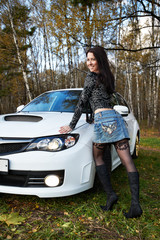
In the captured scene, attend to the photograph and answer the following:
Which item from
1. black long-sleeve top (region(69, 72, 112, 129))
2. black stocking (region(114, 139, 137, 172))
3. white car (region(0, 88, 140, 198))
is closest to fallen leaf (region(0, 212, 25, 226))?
white car (region(0, 88, 140, 198))

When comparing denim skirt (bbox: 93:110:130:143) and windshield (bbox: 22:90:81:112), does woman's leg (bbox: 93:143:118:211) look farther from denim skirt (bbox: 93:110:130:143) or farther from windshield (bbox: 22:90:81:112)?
windshield (bbox: 22:90:81:112)

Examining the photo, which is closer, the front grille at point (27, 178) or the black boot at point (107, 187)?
the front grille at point (27, 178)

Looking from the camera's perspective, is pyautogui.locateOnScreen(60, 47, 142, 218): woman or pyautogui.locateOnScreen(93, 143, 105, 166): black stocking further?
pyautogui.locateOnScreen(93, 143, 105, 166): black stocking

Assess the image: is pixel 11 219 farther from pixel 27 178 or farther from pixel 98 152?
pixel 98 152

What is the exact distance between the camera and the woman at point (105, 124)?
1.97 meters

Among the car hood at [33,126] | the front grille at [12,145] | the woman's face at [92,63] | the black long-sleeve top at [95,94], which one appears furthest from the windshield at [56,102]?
the front grille at [12,145]

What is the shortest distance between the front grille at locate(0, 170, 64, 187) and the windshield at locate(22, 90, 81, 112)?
1.22m

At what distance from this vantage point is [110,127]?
196cm

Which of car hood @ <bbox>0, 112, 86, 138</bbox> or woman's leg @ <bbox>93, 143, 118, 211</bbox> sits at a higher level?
car hood @ <bbox>0, 112, 86, 138</bbox>

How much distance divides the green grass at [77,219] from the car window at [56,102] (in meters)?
1.27

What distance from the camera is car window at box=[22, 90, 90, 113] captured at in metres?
3.15

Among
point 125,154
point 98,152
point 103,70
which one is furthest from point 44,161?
point 103,70

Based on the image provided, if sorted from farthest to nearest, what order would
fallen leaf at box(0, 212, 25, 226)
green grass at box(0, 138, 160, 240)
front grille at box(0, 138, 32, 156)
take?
front grille at box(0, 138, 32, 156)
fallen leaf at box(0, 212, 25, 226)
green grass at box(0, 138, 160, 240)

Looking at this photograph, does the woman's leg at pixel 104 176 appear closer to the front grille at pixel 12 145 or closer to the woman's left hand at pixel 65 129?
the woman's left hand at pixel 65 129
